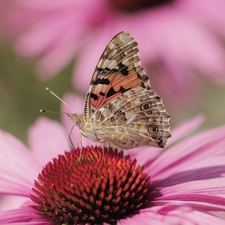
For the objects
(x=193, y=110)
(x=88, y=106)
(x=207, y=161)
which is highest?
(x=193, y=110)

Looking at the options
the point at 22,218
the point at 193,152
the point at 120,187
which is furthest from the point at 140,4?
the point at 22,218

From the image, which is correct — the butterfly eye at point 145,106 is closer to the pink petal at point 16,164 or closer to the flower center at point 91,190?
the flower center at point 91,190

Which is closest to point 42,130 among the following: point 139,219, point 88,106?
point 88,106

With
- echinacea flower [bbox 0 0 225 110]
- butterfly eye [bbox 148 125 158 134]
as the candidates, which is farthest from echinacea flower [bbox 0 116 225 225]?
echinacea flower [bbox 0 0 225 110]

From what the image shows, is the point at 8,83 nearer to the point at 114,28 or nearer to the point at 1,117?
the point at 1,117

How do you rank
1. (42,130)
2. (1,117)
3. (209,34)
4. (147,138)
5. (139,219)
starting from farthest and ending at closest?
1. (1,117)
2. (209,34)
3. (42,130)
4. (147,138)
5. (139,219)

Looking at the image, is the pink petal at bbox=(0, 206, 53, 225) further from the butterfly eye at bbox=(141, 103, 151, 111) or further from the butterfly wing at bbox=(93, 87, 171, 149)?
the butterfly eye at bbox=(141, 103, 151, 111)
